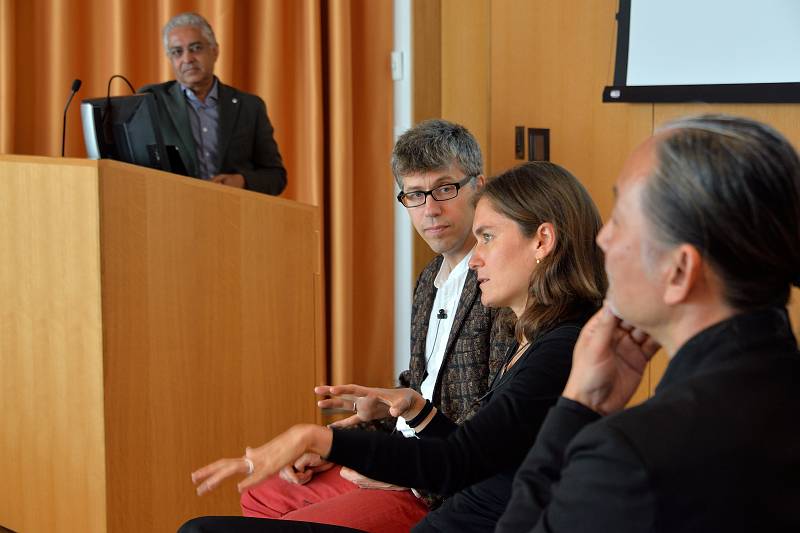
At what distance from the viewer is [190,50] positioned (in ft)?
13.4

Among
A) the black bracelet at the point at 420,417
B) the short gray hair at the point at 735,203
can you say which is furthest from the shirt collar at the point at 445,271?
the short gray hair at the point at 735,203

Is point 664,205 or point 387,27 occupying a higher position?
point 387,27

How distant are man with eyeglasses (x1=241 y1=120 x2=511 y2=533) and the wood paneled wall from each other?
140 centimetres

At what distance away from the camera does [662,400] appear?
1.01 meters

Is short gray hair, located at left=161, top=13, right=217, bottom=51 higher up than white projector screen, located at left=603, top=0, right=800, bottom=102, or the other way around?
short gray hair, located at left=161, top=13, right=217, bottom=51

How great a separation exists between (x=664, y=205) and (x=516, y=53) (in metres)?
3.34

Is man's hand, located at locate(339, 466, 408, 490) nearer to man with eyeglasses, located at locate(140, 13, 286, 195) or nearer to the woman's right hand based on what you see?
the woman's right hand

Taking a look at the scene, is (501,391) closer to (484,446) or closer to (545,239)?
(484,446)

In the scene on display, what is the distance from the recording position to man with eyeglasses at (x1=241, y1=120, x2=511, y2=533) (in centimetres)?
217

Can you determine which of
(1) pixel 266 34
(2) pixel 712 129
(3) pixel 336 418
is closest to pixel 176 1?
(1) pixel 266 34

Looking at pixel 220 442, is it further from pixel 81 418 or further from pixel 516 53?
pixel 516 53

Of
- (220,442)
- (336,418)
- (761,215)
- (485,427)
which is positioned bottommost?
(336,418)

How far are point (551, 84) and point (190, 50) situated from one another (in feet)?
5.07

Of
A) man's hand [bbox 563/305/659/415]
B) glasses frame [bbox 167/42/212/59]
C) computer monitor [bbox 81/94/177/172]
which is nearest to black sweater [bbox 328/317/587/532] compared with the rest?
man's hand [bbox 563/305/659/415]
